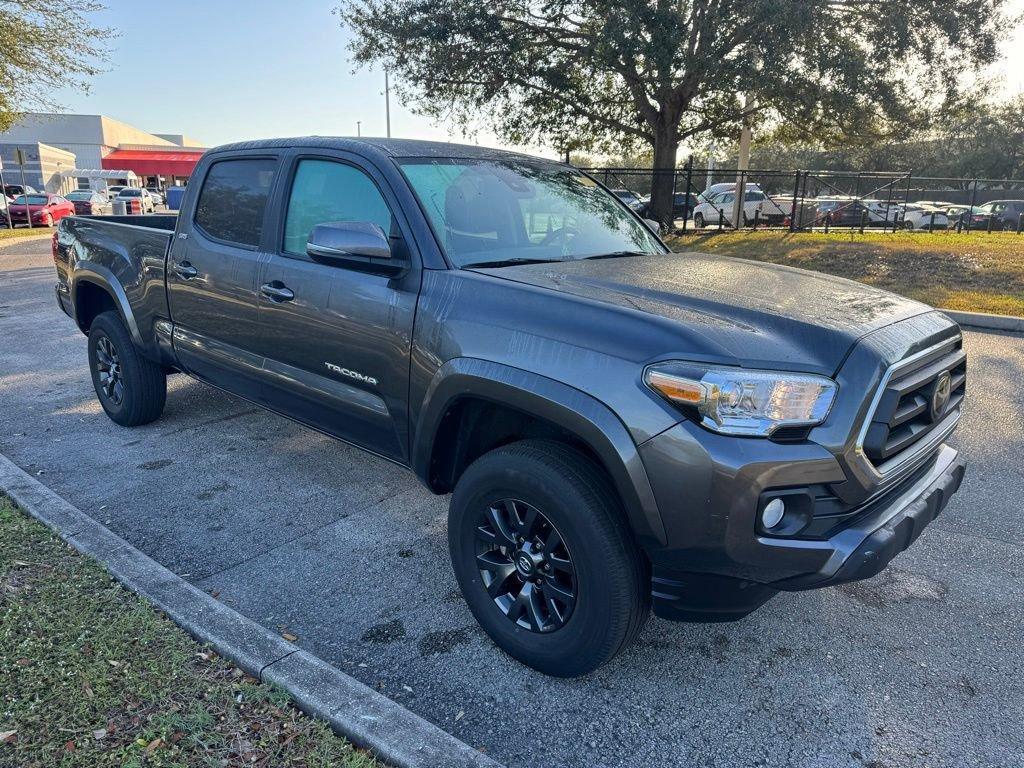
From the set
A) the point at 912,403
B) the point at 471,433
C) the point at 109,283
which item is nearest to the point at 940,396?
the point at 912,403

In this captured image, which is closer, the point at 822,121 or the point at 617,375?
the point at 617,375

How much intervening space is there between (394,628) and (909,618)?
2.12 metres

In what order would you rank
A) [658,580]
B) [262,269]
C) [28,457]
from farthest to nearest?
[28,457] < [262,269] < [658,580]

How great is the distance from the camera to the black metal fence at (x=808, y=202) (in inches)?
758

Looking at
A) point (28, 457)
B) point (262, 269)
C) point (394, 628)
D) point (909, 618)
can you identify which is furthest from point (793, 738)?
point (28, 457)

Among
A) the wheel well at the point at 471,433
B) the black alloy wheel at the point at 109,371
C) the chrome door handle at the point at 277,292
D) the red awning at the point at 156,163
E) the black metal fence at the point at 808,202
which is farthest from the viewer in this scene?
the red awning at the point at 156,163

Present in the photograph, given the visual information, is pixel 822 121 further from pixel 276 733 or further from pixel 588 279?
pixel 276 733

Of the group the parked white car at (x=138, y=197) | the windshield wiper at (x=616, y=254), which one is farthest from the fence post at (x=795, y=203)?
the parked white car at (x=138, y=197)

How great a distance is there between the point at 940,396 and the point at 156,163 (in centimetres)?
6484

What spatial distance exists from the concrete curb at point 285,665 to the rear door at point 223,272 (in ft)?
A: 3.57

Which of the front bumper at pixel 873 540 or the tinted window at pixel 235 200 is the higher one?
the tinted window at pixel 235 200

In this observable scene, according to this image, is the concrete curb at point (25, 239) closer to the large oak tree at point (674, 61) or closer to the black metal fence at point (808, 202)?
the large oak tree at point (674, 61)

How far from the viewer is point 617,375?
7.48ft

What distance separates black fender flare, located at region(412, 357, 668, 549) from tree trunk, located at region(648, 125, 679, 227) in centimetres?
1623
